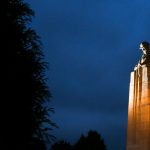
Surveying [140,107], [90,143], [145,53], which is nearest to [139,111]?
[140,107]

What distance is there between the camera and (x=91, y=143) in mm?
48562

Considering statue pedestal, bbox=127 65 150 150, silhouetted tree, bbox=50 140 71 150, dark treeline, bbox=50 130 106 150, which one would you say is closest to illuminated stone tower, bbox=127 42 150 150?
statue pedestal, bbox=127 65 150 150

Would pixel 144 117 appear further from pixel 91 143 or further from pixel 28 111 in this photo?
pixel 91 143

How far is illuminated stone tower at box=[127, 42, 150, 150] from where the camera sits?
19.3 meters

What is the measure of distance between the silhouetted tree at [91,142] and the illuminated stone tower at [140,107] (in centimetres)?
2766

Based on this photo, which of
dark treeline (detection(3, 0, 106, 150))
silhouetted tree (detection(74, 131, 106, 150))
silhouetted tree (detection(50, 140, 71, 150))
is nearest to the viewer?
dark treeline (detection(3, 0, 106, 150))

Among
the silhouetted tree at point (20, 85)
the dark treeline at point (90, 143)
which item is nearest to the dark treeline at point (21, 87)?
the silhouetted tree at point (20, 85)

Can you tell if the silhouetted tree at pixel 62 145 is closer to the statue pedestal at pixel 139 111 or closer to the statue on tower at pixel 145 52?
the statue pedestal at pixel 139 111

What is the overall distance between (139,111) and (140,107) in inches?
6.9

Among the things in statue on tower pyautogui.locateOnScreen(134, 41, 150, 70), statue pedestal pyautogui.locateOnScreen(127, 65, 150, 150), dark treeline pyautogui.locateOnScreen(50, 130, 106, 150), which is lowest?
statue pedestal pyautogui.locateOnScreen(127, 65, 150, 150)

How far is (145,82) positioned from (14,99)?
5.09 m

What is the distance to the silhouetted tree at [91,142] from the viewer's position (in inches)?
1879

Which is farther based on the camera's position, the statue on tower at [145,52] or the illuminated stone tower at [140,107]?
the statue on tower at [145,52]

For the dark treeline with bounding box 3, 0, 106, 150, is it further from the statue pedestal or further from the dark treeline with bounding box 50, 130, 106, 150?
the dark treeline with bounding box 50, 130, 106, 150
